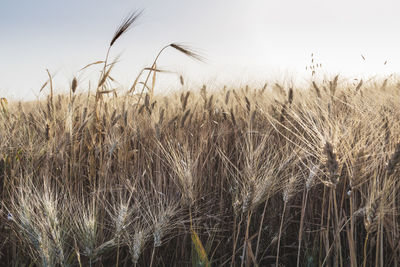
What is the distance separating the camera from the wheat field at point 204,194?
103 centimetres

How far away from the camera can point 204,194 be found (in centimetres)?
158

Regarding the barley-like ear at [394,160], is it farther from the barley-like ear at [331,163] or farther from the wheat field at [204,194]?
the barley-like ear at [331,163]

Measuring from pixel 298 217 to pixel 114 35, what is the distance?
4.27 ft

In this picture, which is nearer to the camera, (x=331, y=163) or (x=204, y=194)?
(x=331, y=163)

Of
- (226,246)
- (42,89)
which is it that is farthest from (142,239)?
(42,89)

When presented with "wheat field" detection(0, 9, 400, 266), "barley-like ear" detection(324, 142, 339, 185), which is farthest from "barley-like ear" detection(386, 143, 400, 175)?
"barley-like ear" detection(324, 142, 339, 185)

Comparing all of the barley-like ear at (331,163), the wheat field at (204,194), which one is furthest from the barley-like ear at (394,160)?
the barley-like ear at (331,163)

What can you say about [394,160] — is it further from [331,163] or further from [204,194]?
[204,194]

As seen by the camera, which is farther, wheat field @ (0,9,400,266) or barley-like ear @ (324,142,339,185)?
wheat field @ (0,9,400,266)

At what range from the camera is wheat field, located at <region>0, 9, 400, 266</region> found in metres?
1.03

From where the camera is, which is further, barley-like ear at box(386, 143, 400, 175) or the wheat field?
the wheat field

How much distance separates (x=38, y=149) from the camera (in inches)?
64.1

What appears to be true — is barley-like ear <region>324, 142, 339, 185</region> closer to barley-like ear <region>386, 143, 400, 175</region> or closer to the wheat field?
the wheat field

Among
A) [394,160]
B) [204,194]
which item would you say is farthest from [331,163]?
[204,194]
